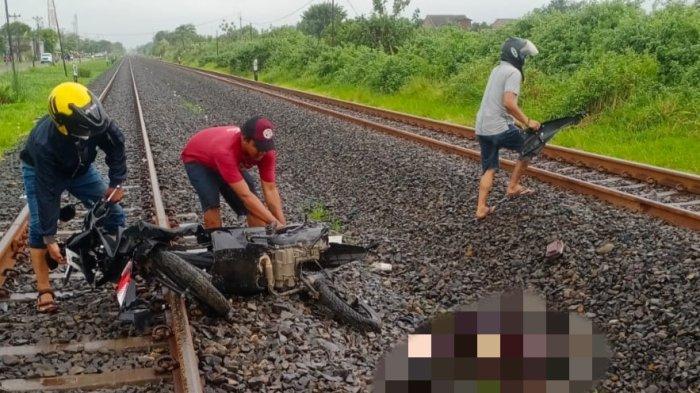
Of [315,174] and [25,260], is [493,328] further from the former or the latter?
[315,174]

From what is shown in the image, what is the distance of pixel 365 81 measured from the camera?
23906 mm

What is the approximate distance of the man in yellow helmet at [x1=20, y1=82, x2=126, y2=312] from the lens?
4391 millimetres

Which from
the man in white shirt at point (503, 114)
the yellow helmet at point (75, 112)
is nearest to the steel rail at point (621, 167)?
the man in white shirt at point (503, 114)

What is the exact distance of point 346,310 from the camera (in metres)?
4.89

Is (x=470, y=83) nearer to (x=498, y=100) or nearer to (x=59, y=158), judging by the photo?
(x=498, y=100)

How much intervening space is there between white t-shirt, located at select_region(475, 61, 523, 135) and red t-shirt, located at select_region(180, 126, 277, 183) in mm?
2665

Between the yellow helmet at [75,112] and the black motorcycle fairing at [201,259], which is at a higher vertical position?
the yellow helmet at [75,112]

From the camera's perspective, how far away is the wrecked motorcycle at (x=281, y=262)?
4.76m

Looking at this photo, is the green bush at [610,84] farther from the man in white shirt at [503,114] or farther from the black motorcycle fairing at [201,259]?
the black motorcycle fairing at [201,259]

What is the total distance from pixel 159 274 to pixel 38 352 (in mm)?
898

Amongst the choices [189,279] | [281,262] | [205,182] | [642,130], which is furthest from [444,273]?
[642,130]

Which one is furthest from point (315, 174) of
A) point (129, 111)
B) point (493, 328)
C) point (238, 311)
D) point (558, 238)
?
point (129, 111)

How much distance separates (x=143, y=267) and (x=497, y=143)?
4.12 m

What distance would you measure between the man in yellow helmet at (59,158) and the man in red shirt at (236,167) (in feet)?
2.48
